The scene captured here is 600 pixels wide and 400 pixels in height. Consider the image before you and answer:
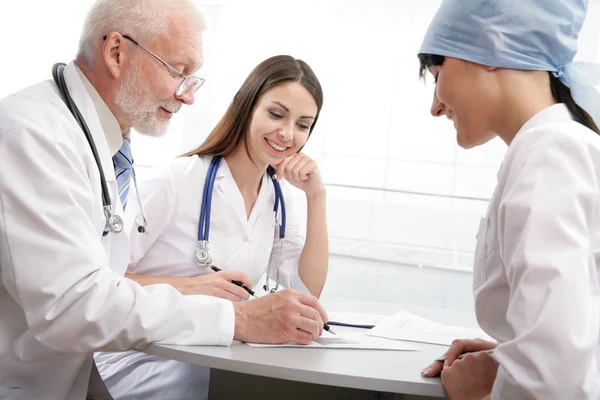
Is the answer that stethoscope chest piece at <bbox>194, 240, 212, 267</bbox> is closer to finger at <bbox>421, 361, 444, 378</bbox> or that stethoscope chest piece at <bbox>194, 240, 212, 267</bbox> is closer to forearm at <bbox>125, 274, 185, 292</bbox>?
forearm at <bbox>125, 274, 185, 292</bbox>

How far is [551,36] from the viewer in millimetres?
1255

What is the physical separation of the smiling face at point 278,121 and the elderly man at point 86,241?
605mm

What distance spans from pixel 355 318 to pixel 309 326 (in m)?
0.45

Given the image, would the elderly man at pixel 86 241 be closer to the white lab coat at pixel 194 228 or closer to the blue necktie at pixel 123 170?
the blue necktie at pixel 123 170

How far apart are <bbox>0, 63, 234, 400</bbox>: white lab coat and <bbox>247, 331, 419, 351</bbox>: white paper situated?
19 centimetres

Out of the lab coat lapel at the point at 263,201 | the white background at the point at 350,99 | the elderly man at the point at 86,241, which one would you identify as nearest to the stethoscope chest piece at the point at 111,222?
the elderly man at the point at 86,241

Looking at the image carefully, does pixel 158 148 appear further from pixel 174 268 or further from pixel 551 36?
pixel 551 36

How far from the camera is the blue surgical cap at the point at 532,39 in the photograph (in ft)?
4.10

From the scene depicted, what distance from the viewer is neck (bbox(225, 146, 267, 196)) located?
90.6 inches

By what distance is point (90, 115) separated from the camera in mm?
1602

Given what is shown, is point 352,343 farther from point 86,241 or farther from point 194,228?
point 194,228

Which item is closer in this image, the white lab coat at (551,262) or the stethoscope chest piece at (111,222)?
the white lab coat at (551,262)

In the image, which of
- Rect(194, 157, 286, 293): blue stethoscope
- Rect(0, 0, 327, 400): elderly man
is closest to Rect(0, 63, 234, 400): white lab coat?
Rect(0, 0, 327, 400): elderly man

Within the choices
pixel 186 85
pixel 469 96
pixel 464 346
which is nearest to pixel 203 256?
pixel 186 85
